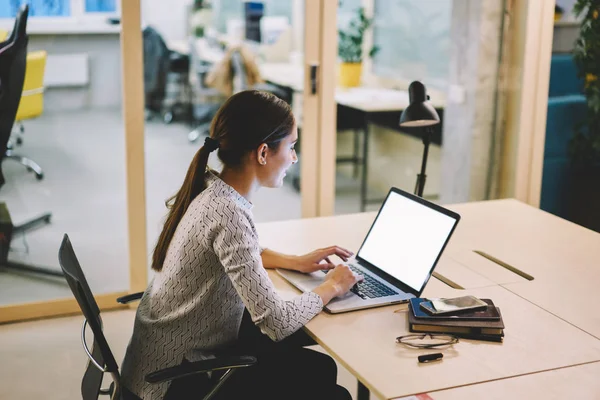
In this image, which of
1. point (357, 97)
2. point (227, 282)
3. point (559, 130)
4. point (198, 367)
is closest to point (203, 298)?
point (227, 282)

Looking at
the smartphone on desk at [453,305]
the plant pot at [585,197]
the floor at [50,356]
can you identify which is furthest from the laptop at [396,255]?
the plant pot at [585,197]

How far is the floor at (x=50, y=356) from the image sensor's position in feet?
10.1

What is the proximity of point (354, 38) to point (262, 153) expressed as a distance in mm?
2117

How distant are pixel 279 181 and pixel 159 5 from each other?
1.81 meters

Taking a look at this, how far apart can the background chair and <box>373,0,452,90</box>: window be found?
168cm

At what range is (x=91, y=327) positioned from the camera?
5.85 feet

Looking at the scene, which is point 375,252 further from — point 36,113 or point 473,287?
point 36,113

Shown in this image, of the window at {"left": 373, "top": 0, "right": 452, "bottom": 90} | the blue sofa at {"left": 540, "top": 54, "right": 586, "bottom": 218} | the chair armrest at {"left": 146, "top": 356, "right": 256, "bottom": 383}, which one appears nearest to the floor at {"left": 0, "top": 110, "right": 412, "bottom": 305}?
the window at {"left": 373, "top": 0, "right": 452, "bottom": 90}

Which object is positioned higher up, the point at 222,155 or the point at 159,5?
the point at 159,5

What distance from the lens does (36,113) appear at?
3658mm

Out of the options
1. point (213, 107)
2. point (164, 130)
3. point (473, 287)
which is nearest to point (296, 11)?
point (213, 107)

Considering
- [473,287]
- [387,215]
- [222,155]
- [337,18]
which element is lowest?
[473,287]

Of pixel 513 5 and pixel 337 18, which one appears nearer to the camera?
pixel 337 18

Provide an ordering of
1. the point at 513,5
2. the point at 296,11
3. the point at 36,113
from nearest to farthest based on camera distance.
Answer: the point at 36,113 → the point at 296,11 → the point at 513,5
